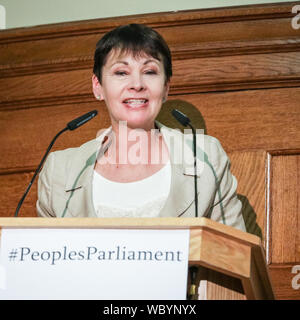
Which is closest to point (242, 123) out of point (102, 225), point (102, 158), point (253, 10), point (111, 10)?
point (253, 10)

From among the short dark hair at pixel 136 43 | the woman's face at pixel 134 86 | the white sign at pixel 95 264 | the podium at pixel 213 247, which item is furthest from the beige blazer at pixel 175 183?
the white sign at pixel 95 264

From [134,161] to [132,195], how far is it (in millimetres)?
169

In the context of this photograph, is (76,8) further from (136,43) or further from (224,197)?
(224,197)

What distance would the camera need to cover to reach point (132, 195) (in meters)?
2.18

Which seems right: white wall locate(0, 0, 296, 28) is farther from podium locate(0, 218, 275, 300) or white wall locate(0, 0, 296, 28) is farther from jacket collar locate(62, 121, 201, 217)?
podium locate(0, 218, 275, 300)

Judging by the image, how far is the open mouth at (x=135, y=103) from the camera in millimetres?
2279

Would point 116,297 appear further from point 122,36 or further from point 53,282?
point 122,36

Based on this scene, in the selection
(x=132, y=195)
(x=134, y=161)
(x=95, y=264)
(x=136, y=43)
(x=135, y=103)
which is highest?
(x=136, y=43)

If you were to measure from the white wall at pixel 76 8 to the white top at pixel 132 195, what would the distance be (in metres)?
1.00

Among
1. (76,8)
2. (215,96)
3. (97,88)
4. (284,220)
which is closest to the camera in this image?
(97,88)

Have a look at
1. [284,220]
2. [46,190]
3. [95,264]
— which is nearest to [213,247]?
[95,264]

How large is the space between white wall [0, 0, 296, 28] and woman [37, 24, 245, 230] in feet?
2.30

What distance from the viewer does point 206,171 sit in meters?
2.17
